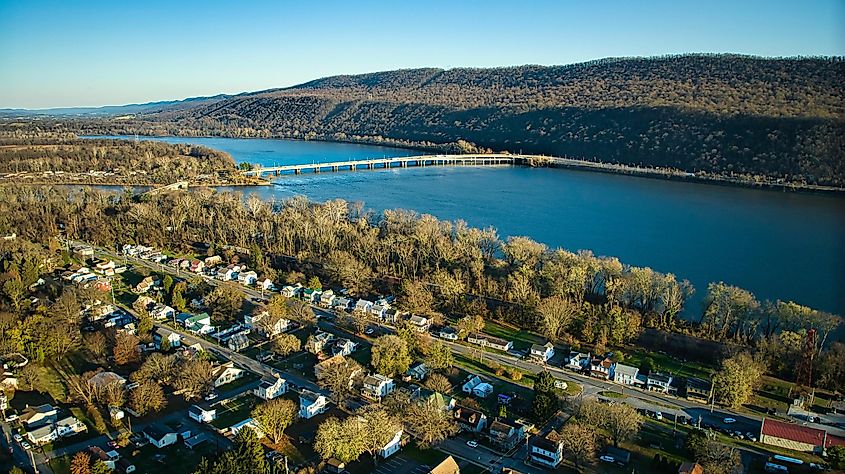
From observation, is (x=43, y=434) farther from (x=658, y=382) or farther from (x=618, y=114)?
(x=618, y=114)

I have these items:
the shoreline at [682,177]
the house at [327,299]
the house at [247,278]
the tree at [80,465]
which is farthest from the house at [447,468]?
the shoreline at [682,177]

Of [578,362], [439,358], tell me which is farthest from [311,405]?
[578,362]

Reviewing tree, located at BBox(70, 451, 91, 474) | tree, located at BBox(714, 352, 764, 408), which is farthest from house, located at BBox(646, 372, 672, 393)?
tree, located at BBox(70, 451, 91, 474)

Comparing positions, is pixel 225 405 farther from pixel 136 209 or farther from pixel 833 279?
pixel 833 279

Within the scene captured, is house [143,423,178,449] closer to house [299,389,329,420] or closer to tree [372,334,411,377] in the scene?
house [299,389,329,420]

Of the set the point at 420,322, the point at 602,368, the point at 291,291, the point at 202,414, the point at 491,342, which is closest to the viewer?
the point at 202,414

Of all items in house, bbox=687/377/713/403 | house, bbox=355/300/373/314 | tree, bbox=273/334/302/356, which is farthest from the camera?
house, bbox=355/300/373/314

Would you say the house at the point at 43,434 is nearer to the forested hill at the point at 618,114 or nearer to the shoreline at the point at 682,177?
the forested hill at the point at 618,114
